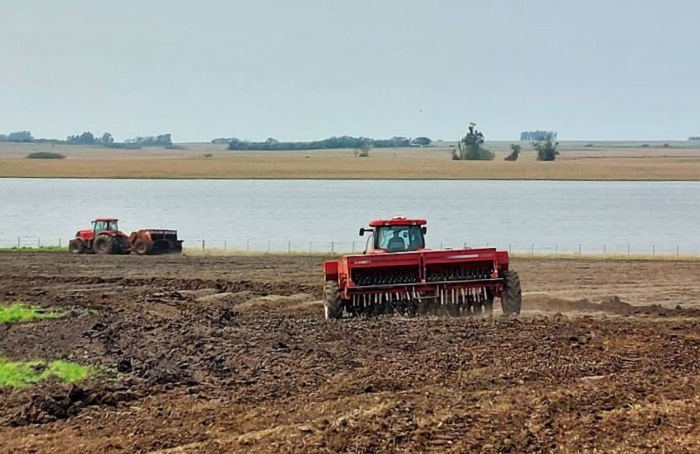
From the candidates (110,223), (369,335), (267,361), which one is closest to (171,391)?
(267,361)

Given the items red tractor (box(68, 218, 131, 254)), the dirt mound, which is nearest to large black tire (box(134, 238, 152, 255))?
red tractor (box(68, 218, 131, 254))

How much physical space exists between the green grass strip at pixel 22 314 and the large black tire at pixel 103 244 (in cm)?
2172

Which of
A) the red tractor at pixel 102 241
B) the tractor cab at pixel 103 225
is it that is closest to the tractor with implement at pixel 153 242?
the red tractor at pixel 102 241

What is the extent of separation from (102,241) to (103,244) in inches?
5.1

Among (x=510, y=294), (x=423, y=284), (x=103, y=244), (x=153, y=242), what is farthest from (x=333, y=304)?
(x=103, y=244)

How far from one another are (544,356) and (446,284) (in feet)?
17.6

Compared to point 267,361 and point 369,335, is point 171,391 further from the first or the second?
point 369,335

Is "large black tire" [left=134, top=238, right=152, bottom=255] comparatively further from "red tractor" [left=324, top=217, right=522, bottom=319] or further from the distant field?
the distant field

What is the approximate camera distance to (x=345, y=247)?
5078 cm

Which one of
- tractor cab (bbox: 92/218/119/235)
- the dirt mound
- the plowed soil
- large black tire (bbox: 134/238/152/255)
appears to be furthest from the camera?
tractor cab (bbox: 92/218/119/235)

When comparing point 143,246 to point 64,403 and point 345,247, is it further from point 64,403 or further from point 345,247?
point 64,403

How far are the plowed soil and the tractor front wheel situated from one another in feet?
67.4

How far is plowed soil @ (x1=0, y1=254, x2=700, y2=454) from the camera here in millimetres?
10039

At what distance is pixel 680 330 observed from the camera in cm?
1786
